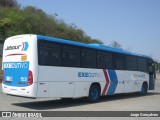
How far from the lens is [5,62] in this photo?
14641 mm

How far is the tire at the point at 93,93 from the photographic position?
16.7m

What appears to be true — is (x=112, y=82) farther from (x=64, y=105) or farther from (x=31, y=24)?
(x=31, y=24)

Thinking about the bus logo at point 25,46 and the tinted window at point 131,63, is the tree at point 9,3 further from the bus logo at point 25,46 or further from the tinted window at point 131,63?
the bus logo at point 25,46

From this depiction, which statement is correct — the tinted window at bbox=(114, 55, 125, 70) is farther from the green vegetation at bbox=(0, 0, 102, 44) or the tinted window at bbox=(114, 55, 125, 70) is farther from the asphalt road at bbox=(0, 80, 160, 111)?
the green vegetation at bbox=(0, 0, 102, 44)

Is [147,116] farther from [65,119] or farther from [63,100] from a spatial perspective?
[63,100]

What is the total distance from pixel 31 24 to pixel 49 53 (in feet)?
101

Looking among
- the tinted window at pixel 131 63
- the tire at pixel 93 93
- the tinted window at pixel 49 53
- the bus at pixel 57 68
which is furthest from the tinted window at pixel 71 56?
the tinted window at pixel 131 63

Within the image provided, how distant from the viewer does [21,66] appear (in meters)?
13.6

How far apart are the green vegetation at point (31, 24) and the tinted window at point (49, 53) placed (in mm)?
25451

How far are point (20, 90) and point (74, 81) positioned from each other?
118 inches

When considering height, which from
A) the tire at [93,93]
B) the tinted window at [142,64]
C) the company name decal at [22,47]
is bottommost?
the tire at [93,93]

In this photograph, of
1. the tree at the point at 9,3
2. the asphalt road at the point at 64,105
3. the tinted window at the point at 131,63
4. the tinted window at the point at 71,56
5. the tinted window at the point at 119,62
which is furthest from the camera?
the tree at the point at 9,3

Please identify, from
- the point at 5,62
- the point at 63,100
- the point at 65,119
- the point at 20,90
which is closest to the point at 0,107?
the point at 20,90

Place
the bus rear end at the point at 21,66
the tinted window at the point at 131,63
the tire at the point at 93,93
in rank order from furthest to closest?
the tinted window at the point at 131,63 < the tire at the point at 93,93 < the bus rear end at the point at 21,66
